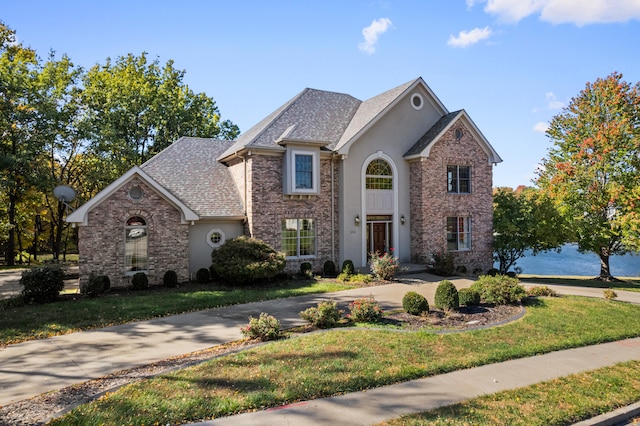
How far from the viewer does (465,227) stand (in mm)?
22375

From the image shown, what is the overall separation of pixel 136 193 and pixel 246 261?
530cm

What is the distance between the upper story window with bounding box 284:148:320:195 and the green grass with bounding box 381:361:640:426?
13.2 m

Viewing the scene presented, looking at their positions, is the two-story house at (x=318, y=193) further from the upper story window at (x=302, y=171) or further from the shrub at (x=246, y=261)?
the shrub at (x=246, y=261)

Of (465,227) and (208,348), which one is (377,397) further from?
(465,227)

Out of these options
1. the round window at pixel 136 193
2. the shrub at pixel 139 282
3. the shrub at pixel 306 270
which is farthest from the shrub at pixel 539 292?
the round window at pixel 136 193

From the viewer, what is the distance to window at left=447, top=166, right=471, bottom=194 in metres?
21.9

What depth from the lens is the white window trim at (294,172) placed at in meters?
18.2

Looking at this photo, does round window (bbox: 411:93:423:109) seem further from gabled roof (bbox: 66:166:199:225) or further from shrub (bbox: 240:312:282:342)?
shrub (bbox: 240:312:282:342)

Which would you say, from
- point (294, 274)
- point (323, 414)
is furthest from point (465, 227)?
point (323, 414)

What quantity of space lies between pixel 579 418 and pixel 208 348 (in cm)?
699

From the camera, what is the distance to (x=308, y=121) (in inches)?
806

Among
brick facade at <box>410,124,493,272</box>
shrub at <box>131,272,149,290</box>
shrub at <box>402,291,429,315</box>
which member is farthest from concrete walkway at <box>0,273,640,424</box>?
brick facade at <box>410,124,493,272</box>

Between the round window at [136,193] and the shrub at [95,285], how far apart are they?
3.28 metres

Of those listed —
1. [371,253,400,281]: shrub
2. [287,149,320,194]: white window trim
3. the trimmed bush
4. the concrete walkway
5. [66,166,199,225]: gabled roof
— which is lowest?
the concrete walkway
